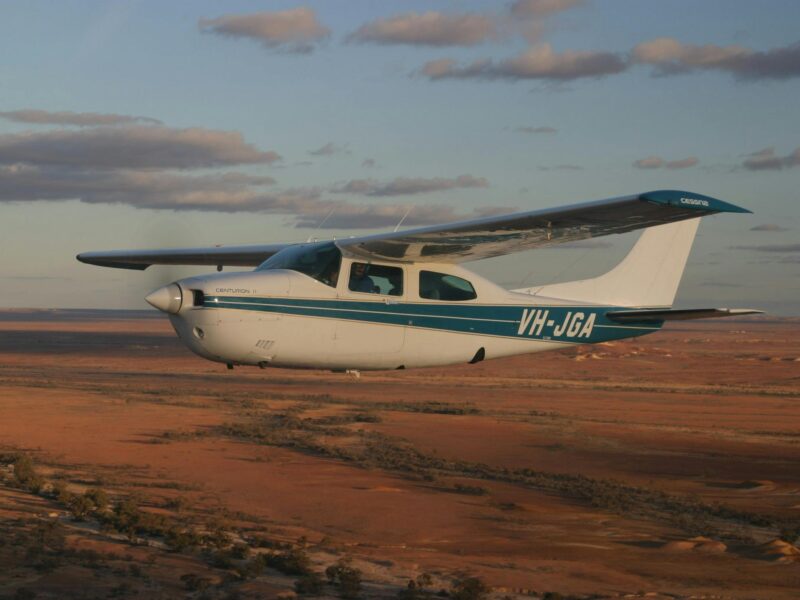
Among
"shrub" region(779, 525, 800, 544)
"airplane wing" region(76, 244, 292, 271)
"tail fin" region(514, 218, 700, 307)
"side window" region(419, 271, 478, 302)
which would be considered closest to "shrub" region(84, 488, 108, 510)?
"airplane wing" region(76, 244, 292, 271)

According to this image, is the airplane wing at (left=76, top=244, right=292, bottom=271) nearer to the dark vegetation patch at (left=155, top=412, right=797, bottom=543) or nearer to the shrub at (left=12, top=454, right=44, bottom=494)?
the shrub at (left=12, top=454, right=44, bottom=494)

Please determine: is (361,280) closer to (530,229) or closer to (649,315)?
(530,229)

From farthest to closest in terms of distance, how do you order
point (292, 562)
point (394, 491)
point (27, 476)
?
point (394, 491)
point (27, 476)
point (292, 562)

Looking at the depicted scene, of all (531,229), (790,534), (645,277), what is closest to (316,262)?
(531,229)

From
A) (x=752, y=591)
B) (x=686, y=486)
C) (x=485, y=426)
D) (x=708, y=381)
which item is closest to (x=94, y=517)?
(x=752, y=591)

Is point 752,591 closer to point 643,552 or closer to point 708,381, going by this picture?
point 643,552

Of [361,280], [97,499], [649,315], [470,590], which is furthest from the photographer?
[97,499]

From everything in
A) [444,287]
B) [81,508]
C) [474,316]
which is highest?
[444,287]
